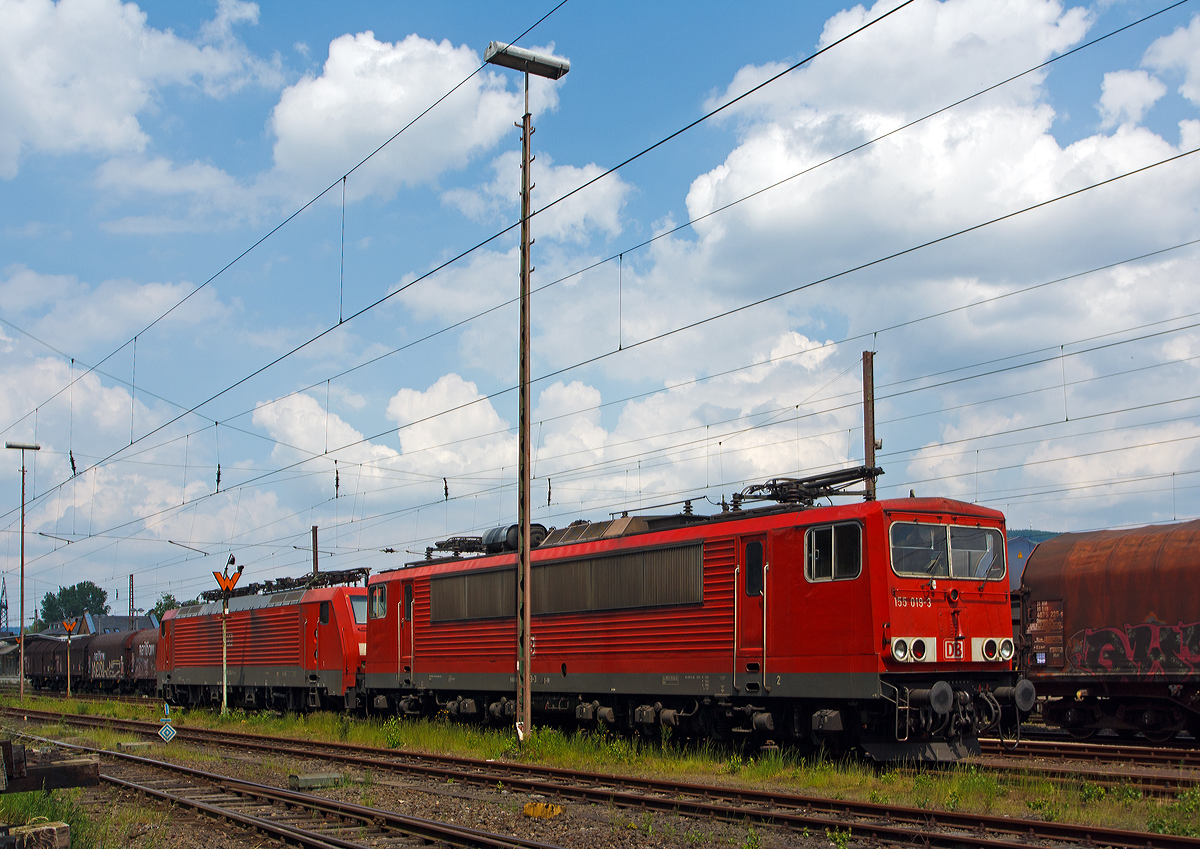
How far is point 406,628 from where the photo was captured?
2581 cm

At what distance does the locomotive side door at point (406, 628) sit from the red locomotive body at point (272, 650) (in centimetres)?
279

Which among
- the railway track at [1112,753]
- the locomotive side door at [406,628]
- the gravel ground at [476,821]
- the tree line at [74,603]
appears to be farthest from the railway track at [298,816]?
the tree line at [74,603]

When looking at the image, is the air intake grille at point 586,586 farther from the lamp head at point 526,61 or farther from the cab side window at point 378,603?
the lamp head at point 526,61

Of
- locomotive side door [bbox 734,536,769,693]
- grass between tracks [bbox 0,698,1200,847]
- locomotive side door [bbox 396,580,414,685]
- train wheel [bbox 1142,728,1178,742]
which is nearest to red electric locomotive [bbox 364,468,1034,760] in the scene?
locomotive side door [bbox 734,536,769,693]

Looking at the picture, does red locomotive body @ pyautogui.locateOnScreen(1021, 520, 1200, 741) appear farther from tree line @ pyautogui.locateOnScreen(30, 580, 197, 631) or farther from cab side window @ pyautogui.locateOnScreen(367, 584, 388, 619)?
tree line @ pyautogui.locateOnScreen(30, 580, 197, 631)

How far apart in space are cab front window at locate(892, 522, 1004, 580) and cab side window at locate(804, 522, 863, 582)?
522 millimetres

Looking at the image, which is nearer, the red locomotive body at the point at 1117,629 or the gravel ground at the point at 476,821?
the gravel ground at the point at 476,821

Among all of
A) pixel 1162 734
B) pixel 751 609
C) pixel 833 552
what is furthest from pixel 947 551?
pixel 1162 734

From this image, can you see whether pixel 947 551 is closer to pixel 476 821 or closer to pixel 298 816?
pixel 476 821

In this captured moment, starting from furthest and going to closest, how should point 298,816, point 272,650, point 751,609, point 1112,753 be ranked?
point 272,650
point 1112,753
point 751,609
point 298,816

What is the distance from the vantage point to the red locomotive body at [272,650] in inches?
1124

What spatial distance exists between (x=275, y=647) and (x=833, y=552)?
21.4 meters

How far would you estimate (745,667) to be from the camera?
54.9 ft

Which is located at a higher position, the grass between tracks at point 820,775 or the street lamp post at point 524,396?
the street lamp post at point 524,396
